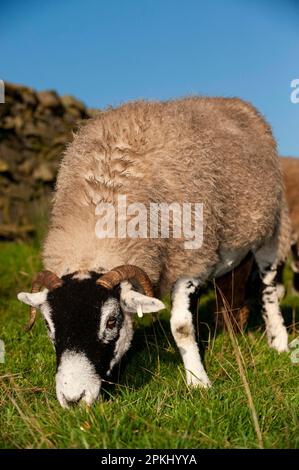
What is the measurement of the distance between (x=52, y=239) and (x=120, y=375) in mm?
1103

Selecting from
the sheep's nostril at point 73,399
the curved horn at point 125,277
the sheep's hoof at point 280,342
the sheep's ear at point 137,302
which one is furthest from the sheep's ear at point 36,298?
the sheep's hoof at point 280,342

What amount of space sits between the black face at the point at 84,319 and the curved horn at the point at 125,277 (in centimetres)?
5

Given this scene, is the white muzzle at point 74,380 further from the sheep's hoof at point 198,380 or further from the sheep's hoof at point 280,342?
the sheep's hoof at point 280,342

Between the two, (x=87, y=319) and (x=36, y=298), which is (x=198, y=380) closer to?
(x=87, y=319)

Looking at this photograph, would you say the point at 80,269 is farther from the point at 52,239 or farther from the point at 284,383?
the point at 284,383

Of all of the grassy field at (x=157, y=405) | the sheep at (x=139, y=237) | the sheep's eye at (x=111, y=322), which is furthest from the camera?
the sheep's eye at (x=111, y=322)

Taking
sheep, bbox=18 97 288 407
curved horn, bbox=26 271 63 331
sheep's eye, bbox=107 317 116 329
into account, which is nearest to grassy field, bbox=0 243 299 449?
sheep, bbox=18 97 288 407

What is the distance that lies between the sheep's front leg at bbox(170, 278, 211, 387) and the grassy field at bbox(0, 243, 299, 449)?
0.13 m

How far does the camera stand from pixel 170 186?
14.3 ft

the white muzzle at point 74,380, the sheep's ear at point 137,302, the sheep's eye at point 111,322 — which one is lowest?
the white muzzle at point 74,380

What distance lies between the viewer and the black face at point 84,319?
3.38m

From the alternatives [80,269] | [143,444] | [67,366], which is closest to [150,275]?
[80,269]

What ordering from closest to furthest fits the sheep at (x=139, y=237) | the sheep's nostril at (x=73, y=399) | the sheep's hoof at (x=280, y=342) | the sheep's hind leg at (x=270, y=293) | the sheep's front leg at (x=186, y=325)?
1. the sheep's nostril at (x=73, y=399)
2. the sheep at (x=139, y=237)
3. the sheep's front leg at (x=186, y=325)
4. the sheep's hoof at (x=280, y=342)
5. the sheep's hind leg at (x=270, y=293)

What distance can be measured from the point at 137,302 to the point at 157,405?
2.10 ft
